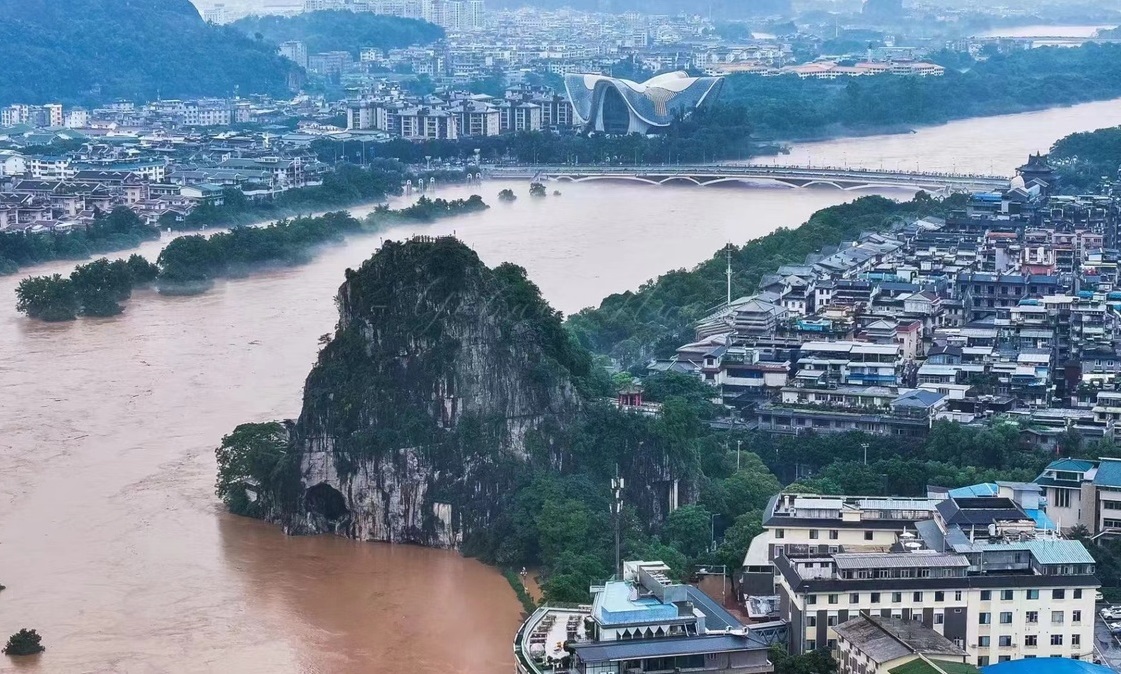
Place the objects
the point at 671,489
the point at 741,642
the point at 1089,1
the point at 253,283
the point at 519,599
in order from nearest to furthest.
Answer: the point at 741,642 < the point at 519,599 < the point at 671,489 < the point at 253,283 < the point at 1089,1

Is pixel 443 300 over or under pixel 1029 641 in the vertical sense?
over

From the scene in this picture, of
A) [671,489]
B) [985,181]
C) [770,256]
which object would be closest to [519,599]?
[671,489]

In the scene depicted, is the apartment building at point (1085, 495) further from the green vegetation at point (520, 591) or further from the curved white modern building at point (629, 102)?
the curved white modern building at point (629, 102)

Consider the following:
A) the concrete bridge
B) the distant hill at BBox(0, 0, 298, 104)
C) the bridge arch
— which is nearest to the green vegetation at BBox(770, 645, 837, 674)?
the concrete bridge

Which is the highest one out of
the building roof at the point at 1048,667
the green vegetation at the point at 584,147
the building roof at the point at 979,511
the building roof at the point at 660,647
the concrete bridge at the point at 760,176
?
the green vegetation at the point at 584,147

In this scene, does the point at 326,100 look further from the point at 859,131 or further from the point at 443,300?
the point at 443,300

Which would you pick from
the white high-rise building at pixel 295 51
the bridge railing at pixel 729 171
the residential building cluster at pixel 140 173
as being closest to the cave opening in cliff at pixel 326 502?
the residential building cluster at pixel 140 173

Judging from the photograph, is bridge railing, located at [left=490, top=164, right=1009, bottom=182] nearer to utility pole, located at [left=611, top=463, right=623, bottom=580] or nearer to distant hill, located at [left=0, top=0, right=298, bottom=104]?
distant hill, located at [left=0, top=0, right=298, bottom=104]
